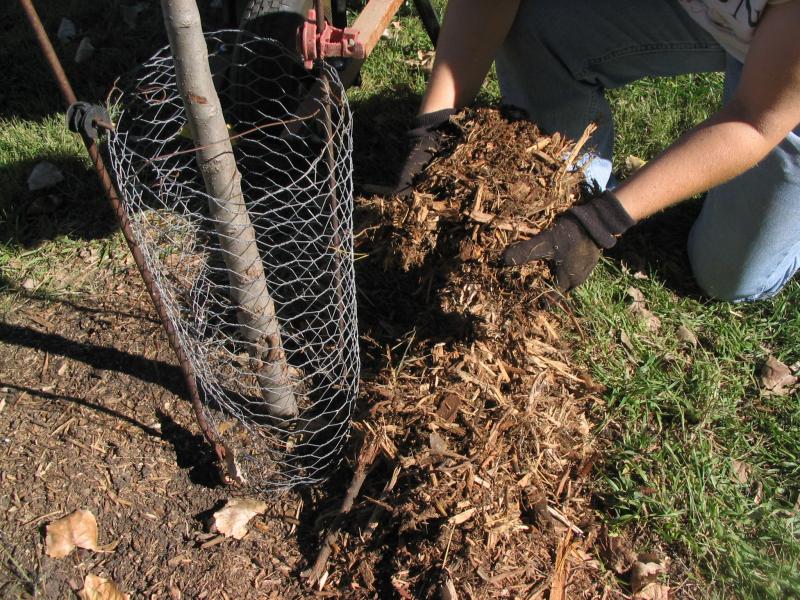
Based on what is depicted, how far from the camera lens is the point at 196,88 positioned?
4.63 feet

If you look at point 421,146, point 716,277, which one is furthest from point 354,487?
point 716,277

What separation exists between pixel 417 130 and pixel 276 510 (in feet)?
4.17

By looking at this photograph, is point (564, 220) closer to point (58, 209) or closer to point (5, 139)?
point (58, 209)

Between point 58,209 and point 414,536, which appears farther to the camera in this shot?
point 58,209

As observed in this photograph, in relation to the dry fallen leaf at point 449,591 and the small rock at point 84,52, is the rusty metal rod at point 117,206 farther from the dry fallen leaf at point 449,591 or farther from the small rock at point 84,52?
the small rock at point 84,52

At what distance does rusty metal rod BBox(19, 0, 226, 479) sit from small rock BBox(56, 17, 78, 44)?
8.12ft

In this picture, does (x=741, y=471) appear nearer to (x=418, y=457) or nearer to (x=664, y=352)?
(x=664, y=352)

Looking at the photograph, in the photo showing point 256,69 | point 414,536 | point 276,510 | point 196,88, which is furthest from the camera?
point 256,69

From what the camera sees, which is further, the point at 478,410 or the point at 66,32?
the point at 66,32

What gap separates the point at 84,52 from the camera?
3.50 m

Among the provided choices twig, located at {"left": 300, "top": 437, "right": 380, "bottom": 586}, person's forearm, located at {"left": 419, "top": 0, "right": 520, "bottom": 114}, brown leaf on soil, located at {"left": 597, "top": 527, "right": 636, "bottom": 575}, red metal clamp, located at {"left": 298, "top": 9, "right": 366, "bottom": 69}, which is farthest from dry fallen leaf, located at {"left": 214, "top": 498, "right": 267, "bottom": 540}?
person's forearm, located at {"left": 419, "top": 0, "right": 520, "bottom": 114}

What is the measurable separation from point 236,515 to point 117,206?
3.24ft

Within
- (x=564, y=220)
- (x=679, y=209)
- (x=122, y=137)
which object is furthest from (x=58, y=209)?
(x=679, y=209)

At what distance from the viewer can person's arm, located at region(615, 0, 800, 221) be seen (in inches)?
66.8
